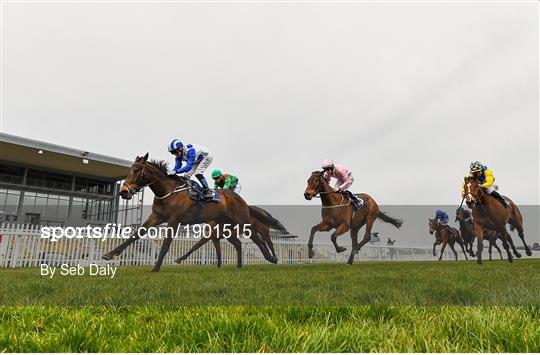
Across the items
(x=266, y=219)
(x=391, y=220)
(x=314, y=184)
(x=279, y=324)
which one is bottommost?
(x=279, y=324)

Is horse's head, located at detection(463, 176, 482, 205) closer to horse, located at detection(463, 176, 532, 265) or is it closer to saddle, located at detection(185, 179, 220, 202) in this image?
horse, located at detection(463, 176, 532, 265)

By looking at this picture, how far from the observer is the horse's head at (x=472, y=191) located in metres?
8.82

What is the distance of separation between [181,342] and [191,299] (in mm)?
1490

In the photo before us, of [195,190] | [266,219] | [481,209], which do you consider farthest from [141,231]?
[481,209]

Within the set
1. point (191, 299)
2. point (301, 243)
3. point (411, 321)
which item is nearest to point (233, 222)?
point (191, 299)

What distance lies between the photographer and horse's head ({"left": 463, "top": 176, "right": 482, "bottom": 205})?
882 cm

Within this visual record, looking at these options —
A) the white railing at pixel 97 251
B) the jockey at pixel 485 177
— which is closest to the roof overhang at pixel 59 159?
the white railing at pixel 97 251

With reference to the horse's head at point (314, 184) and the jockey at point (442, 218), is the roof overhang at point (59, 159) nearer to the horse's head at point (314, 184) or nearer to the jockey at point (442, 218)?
the horse's head at point (314, 184)

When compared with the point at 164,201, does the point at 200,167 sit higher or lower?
higher

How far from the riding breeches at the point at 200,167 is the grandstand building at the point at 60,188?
20.0 meters

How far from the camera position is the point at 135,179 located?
7027 millimetres

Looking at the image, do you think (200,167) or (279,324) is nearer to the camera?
(279,324)

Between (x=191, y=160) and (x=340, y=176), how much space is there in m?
4.33

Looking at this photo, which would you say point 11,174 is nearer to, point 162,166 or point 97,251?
point 97,251
